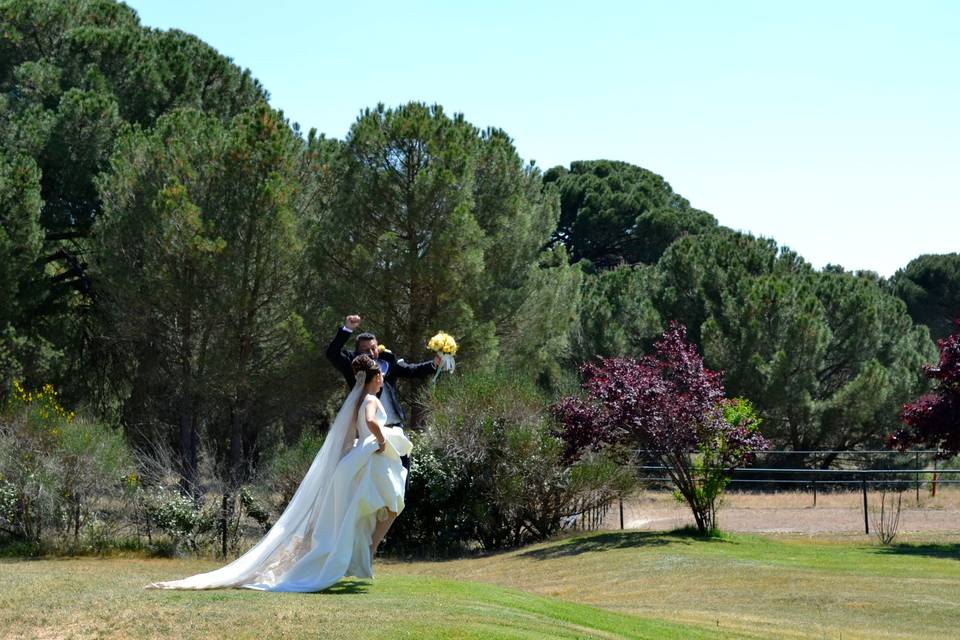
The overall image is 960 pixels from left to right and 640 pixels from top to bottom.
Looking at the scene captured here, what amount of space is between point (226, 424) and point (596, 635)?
2222 centimetres

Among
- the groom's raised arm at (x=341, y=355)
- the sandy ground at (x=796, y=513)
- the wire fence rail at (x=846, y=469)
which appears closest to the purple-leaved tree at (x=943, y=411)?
the sandy ground at (x=796, y=513)

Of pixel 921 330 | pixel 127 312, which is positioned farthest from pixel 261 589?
pixel 921 330

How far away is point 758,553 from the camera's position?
56.7 ft

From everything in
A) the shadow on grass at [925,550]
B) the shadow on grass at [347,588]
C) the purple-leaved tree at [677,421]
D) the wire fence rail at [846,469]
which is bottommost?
the shadow on grass at [925,550]

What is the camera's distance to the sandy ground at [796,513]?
21328 millimetres

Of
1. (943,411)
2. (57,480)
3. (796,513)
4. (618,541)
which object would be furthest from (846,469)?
(57,480)

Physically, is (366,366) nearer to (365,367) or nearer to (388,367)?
(365,367)

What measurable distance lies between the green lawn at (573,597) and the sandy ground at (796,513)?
89.3 inches

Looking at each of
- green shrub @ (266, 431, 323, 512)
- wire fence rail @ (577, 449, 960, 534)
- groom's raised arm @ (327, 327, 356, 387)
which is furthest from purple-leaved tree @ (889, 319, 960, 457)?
groom's raised arm @ (327, 327, 356, 387)

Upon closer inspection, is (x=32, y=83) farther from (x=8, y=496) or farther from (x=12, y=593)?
(x=12, y=593)

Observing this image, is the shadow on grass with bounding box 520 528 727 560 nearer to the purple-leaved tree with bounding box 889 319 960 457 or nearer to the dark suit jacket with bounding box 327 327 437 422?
the purple-leaved tree with bounding box 889 319 960 457

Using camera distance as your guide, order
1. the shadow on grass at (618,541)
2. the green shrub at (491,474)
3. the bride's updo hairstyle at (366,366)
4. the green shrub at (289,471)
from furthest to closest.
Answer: the green shrub at (289,471)
the green shrub at (491,474)
the shadow on grass at (618,541)
the bride's updo hairstyle at (366,366)

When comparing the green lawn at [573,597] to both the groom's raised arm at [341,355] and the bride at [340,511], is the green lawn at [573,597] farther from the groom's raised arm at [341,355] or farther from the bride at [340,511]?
the groom's raised arm at [341,355]

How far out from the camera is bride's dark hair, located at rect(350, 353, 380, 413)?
10.5m
